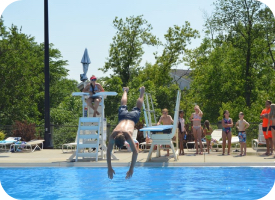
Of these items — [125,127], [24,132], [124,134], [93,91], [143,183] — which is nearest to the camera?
[124,134]

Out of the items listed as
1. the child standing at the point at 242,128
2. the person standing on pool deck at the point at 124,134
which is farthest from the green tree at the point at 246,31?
the person standing on pool deck at the point at 124,134

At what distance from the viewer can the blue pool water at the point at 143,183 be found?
10.1m

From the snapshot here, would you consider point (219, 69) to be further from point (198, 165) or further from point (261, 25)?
point (198, 165)

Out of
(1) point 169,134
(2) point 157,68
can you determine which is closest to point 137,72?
(2) point 157,68

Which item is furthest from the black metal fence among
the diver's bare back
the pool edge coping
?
the diver's bare back

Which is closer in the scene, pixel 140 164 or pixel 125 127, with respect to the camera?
pixel 125 127

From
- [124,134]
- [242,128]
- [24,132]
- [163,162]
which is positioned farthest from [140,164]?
[24,132]

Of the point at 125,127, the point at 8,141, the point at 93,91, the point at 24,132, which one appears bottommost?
the point at 8,141

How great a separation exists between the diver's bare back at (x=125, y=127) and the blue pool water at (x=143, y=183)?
6.21 ft

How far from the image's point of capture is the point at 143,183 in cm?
1152

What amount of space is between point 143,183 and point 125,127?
3.30 metres

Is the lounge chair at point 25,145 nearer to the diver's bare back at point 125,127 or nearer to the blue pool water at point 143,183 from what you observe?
the blue pool water at point 143,183

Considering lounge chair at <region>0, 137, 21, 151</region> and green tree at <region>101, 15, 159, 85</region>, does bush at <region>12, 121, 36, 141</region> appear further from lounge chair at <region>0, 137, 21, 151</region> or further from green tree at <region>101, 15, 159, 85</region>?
green tree at <region>101, 15, 159, 85</region>

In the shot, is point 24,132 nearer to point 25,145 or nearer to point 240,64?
point 25,145
